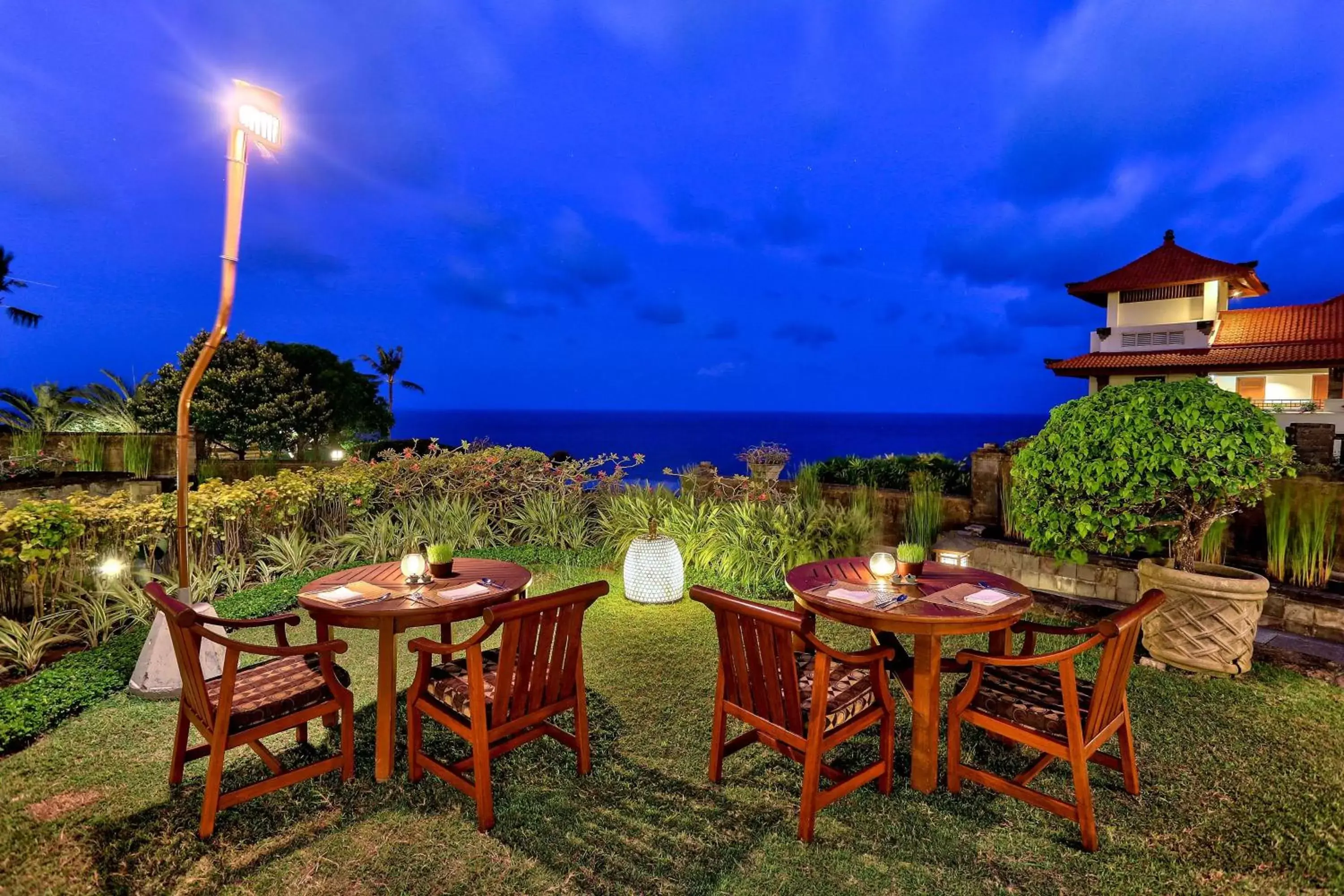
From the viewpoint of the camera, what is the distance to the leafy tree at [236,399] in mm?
18734

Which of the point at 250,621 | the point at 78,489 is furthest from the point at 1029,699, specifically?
the point at 78,489

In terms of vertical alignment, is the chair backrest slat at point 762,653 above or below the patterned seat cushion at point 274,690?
above

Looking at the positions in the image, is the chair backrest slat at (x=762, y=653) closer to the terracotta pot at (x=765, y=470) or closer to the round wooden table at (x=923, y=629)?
the round wooden table at (x=923, y=629)

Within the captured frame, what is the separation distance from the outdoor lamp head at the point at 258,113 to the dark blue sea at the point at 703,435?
40184 millimetres

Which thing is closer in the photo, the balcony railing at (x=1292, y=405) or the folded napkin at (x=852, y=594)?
the folded napkin at (x=852, y=594)

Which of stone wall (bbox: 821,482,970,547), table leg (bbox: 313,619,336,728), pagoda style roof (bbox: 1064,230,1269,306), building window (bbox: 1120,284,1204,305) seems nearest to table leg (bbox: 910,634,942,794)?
table leg (bbox: 313,619,336,728)

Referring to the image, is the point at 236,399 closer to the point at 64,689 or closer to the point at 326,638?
the point at 64,689

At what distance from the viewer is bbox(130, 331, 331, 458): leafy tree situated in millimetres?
18734

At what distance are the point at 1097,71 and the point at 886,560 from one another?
25.5 m

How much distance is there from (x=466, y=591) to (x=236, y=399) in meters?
20.8

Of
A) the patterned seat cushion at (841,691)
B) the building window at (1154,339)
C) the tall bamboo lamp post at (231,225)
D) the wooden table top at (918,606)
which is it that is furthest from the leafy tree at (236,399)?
the building window at (1154,339)

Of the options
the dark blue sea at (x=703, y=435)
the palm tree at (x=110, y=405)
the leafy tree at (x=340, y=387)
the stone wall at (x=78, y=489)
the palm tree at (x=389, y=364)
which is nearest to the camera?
the stone wall at (x=78, y=489)

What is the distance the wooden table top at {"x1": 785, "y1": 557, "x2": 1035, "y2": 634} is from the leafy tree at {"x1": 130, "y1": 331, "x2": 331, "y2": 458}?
66.0 feet

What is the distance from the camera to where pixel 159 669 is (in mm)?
3564
